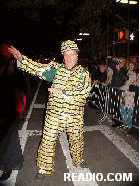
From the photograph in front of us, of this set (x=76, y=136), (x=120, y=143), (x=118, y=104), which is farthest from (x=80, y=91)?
(x=118, y=104)

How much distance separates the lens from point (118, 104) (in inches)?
254

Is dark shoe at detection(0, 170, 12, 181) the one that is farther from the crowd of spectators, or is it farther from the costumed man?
the crowd of spectators

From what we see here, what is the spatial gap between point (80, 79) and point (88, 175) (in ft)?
5.49

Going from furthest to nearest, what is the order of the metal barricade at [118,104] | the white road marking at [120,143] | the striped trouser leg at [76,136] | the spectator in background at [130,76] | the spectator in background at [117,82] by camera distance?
1. the spectator in background at [117,82]
2. the spectator in background at [130,76]
3. the metal barricade at [118,104]
4. the white road marking at [120,143]
5. the striped trouser leg at [76,136]

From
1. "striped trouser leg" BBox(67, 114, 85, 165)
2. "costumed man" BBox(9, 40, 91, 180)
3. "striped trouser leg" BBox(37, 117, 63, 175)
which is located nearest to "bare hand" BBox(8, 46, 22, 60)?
"costumed man" BBox(9, 40, 91, 180)

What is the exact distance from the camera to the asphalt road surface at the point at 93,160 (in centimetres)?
349

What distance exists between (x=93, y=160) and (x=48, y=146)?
135cm

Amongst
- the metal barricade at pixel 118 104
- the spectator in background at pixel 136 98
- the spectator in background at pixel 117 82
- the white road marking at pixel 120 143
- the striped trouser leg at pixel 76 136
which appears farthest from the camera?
the spectator in background at pixel 117 82

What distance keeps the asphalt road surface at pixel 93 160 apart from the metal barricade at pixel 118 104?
41 centimetres

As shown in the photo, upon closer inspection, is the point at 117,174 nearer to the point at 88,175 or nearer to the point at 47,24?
the point at 88,175

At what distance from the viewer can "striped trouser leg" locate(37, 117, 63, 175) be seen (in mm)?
3165

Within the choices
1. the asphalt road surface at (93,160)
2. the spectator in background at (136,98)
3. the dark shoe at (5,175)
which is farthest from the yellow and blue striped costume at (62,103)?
the spectator in background at (136,98)

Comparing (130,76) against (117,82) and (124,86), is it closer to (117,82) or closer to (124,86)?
(124,86)

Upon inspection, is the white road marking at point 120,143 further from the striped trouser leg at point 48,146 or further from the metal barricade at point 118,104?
the striped trouser leg at point 48,146
